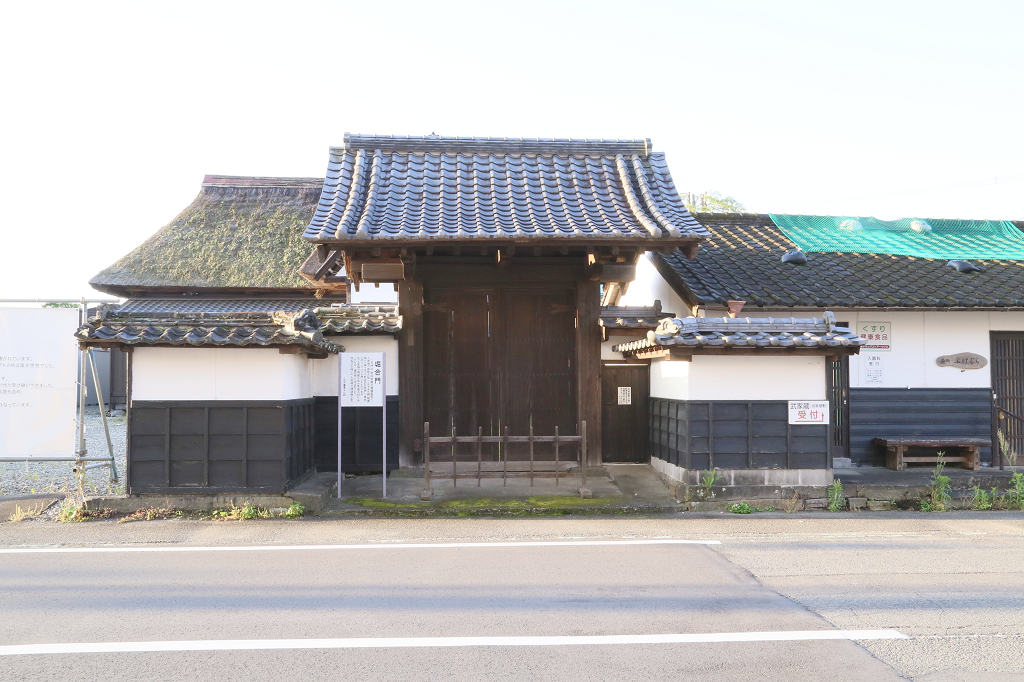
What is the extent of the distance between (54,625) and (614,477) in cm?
704

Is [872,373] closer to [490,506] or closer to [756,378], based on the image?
[756,378]

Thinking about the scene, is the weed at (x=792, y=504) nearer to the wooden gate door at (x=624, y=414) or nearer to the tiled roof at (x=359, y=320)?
the wooden gate door at (x=624, y=414)

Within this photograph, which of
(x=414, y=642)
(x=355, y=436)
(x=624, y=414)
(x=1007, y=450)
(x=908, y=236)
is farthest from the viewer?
(x=908, y=236)

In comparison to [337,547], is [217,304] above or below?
above

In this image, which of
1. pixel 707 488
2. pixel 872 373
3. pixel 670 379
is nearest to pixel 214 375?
pixel 670 379

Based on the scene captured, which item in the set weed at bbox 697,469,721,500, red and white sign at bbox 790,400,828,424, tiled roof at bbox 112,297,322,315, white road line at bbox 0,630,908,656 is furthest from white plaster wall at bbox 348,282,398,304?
white road line at bbox 0,630,908,656

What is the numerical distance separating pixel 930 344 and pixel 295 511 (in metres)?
9.90

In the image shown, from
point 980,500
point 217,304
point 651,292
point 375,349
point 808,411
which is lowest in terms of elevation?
point 980,500

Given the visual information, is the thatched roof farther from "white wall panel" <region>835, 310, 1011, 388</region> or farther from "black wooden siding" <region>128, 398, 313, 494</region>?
"white wall panel" <region>835, 310, 1011, 388</region>

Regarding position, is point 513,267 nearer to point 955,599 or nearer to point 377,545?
point 377,545

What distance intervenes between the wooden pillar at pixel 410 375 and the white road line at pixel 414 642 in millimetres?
6048

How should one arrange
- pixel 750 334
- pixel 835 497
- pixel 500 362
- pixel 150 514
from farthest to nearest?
pixel 500 362
pixel 835 497
pixel 750 334
pixel 150 514

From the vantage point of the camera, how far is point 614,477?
33.1 feet

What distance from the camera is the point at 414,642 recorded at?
4281 millimetres
